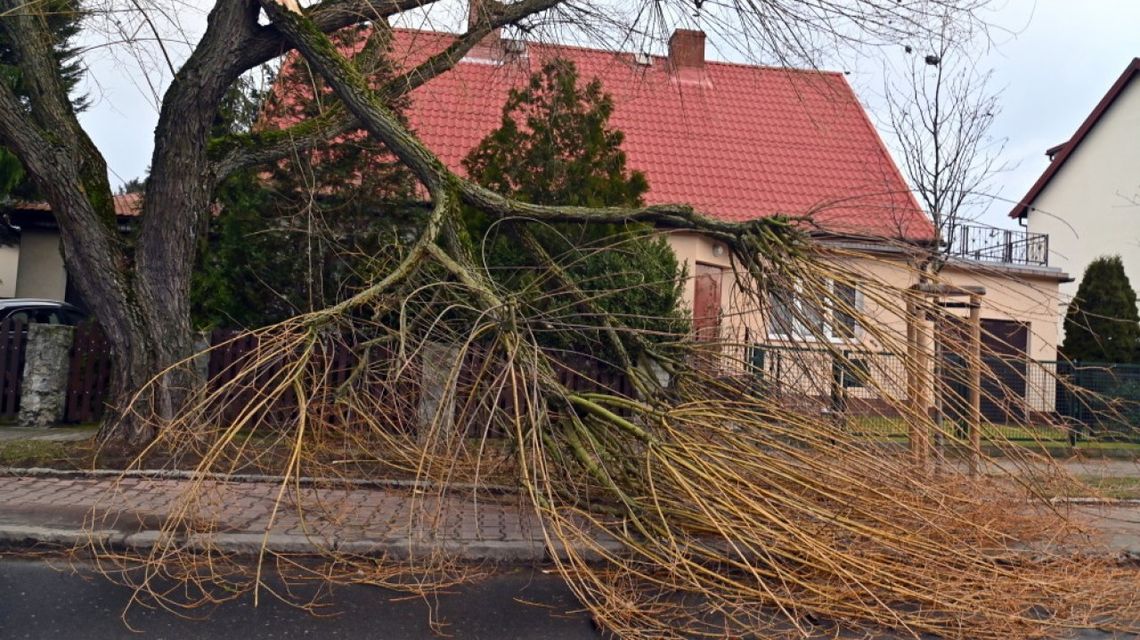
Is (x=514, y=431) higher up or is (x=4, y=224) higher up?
(x=4, y=224)

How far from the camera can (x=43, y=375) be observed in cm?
1088

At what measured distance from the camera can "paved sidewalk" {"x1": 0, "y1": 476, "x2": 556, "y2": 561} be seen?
5.66m

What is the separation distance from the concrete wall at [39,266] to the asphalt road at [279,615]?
15.6 m

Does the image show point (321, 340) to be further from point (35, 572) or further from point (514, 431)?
point (35, 572)

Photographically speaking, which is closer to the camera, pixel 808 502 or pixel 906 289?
Result: pixel 808 502

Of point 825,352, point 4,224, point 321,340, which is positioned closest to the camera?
point 321,340

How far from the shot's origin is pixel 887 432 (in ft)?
19.3

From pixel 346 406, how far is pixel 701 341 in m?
2.88

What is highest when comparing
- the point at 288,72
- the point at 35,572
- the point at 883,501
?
the point at 288,72

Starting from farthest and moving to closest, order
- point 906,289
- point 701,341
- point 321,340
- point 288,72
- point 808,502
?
1. point 288,72
2. point 701,341
3. point 906,289
4. point 321,340
5. point 808,502

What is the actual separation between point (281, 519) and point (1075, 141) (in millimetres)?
28013

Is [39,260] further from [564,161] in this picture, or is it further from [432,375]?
[432,375]

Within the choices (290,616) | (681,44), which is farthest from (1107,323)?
(290,616)

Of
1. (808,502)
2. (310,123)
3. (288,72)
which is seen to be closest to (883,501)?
(808,502)
